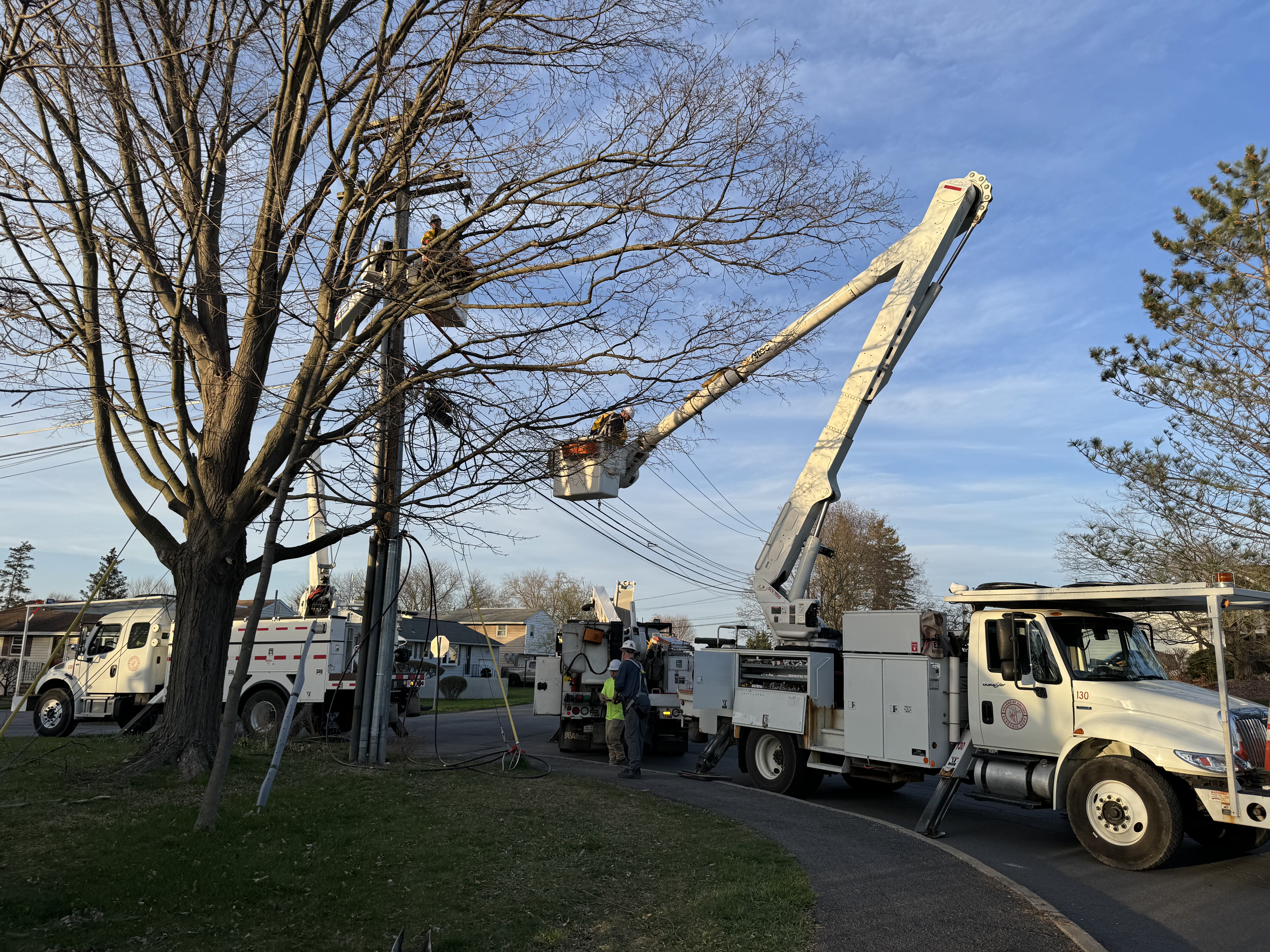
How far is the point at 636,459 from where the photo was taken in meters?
11.8

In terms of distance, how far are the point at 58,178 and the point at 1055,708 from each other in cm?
1149

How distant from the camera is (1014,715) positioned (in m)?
10.2

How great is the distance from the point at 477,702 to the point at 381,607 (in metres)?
28.0

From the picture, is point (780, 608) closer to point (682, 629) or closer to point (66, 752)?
point (66, 752)

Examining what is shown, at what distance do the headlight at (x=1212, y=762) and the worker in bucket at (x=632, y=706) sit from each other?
7.22 m

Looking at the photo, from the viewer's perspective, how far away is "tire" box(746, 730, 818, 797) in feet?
41.0

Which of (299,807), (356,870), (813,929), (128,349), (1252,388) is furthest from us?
(1252,388)

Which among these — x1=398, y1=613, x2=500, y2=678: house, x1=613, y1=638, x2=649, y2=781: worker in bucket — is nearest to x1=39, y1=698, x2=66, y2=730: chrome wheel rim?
x1=613, y1=638, x2=649, y2=781: worker in bucket

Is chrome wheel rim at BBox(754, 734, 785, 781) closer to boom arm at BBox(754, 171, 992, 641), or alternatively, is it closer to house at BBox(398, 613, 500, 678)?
boom arm at BBox(754, 171, 992, 641)

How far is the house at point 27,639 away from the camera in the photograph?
28109 mm

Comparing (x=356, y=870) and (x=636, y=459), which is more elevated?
(x=636, y=459)

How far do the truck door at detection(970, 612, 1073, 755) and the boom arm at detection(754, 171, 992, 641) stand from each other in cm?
293

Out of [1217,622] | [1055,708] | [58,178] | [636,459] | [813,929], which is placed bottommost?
[813,929]

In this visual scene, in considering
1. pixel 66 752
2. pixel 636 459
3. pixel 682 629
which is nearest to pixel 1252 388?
pixel 636 459
